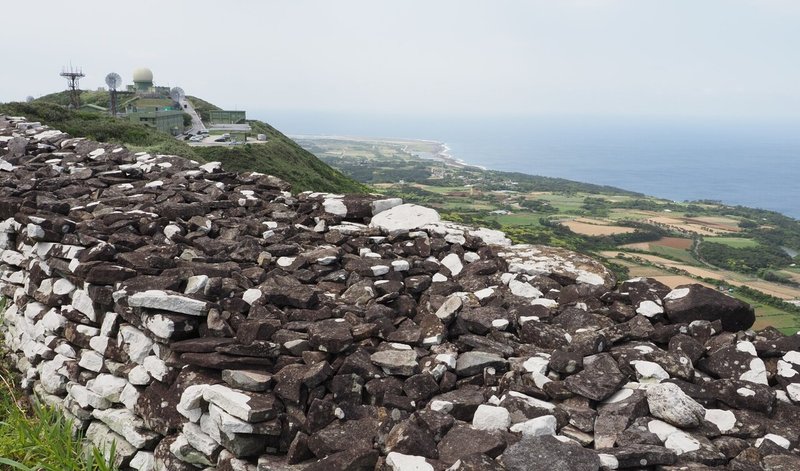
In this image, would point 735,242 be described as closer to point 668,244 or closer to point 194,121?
point 668,244

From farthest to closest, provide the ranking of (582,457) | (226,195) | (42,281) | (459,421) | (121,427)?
(226,195) < (42,281) < (121,427) < (459,421) < (582,457)

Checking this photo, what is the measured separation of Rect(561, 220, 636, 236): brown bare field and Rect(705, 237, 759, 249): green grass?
15.5m

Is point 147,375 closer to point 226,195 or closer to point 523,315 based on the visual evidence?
point 523,315

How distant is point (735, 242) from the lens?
315 feet

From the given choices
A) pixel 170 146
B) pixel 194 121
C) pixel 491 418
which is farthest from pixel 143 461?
pixel 194 121

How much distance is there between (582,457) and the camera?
3.53 metres

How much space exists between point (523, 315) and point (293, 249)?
3.11 m

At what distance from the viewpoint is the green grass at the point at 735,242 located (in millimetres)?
91625

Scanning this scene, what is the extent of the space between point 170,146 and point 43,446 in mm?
18563

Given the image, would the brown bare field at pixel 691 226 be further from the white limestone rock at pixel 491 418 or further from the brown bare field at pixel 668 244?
the white limestone rock at pixel 491 418

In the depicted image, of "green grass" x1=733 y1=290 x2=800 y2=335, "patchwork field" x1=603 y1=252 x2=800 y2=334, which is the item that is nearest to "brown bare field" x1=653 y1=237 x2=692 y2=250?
"patchwork field" x1=603 y1=252 x2=800 y2=334

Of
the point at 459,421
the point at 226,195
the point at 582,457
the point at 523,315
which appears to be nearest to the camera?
the point at 582,457

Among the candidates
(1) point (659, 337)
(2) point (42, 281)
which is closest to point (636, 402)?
(1) point (659, 337)

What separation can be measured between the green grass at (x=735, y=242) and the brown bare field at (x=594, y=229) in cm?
1548
